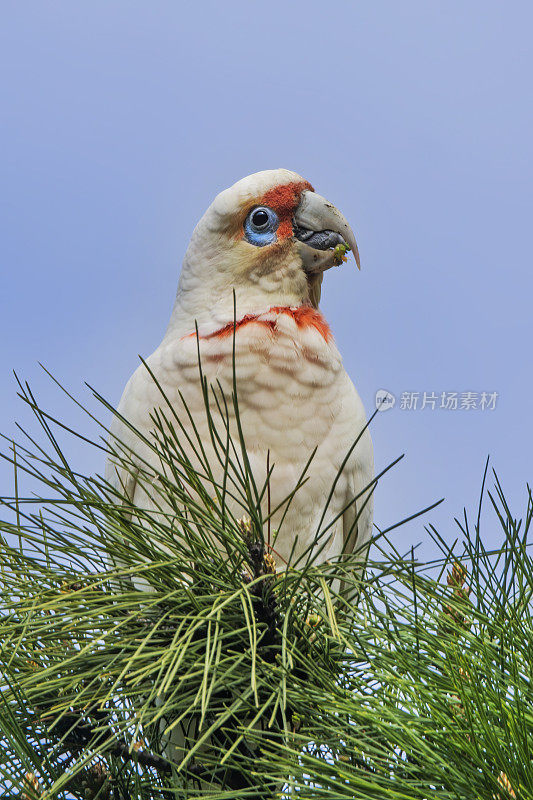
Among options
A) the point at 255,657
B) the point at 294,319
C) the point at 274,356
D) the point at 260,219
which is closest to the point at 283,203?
the point at 260,219

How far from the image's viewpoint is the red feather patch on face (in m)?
3.12

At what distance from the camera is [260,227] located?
3105mm

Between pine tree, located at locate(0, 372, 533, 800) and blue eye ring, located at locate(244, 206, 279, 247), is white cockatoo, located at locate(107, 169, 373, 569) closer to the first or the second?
blue eye ring, located at locate(244, 206, 279, 247)

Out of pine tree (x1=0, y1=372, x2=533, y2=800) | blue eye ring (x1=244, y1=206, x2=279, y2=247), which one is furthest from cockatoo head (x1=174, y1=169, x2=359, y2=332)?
pine tree (x1=0, y1=372, x2=533, y2=800)

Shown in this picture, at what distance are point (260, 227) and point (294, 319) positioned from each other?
42 centimetres

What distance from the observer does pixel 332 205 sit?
3207 millimetres

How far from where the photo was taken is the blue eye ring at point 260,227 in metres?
3.10

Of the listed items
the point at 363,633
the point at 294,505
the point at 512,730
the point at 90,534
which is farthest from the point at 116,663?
the point at 294,505

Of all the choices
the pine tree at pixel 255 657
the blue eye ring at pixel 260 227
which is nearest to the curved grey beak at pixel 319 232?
the blue eye ring at pixel 260 227

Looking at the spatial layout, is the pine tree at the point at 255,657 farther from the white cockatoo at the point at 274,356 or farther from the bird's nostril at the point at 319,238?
the bird's nostril at the point at 319,238

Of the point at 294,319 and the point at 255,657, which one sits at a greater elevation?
the point at 294,319

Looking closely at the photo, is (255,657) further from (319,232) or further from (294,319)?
(319,232)

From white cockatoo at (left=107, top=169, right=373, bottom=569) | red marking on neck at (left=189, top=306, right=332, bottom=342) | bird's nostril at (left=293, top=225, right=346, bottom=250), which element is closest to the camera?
white cockatoo at (left=107, top=169, right=373, bottom=569)

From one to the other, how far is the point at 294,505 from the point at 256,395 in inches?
16.1
